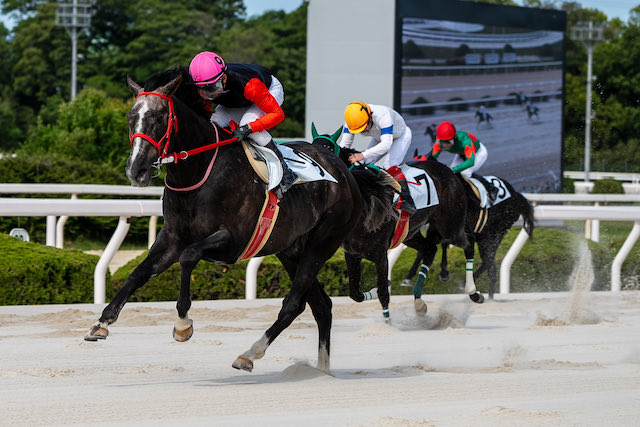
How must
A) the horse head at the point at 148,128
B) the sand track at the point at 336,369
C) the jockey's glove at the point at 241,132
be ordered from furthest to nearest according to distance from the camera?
the jockey's glove at the point at 241,132 → the horse head at the point at 148,128 → the sand track at the point at 336,369

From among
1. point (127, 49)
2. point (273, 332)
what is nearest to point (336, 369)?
point (273, 332)

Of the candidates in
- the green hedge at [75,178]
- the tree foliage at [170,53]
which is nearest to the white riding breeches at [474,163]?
the green hedge at [75,178]

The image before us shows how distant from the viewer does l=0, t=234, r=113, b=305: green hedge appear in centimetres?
764

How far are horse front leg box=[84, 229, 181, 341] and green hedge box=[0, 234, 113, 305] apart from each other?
313 cm

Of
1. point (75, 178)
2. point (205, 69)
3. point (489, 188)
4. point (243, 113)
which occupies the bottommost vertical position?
point (75, 178)

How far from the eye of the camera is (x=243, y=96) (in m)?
5.19

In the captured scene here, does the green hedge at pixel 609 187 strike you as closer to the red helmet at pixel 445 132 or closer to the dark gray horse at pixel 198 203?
the red helmet at pixel 445 132

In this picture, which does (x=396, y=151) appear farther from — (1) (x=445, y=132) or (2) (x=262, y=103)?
(2) (x=262, y=103)

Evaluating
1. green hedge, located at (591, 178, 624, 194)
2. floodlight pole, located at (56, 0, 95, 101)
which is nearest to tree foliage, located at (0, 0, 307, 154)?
floodlight pole, located at (56, 0, 95, 101)

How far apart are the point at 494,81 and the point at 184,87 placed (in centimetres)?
1342

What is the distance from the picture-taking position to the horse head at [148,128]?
440cm

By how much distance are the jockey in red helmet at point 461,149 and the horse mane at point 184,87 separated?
3.98 meters

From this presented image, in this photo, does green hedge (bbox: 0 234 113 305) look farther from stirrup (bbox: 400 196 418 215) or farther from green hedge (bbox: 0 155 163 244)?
green hedge (bbox: 0 155 163 244)

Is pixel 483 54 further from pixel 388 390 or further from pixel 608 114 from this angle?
pixel 608 114
